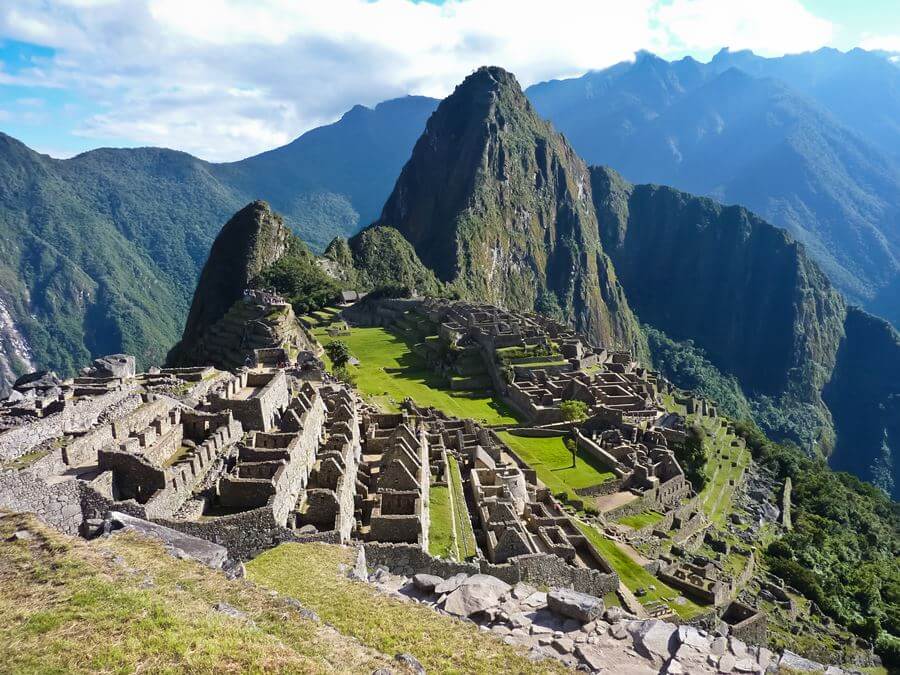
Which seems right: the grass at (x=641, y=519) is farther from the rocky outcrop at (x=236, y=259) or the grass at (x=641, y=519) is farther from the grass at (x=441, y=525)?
the rocky outcrop at (x=236, y=259)

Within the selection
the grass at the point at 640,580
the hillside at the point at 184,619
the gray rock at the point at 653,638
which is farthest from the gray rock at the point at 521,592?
the grass at the point at 640,580

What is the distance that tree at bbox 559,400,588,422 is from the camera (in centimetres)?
5359

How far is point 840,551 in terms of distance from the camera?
5519cm

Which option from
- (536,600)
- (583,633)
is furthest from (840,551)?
(583,633)

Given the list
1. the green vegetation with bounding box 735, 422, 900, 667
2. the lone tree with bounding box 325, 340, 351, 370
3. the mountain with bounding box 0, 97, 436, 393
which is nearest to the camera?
the green vegetation with bounding box 735, 422, 900, 667

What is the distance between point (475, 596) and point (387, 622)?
3.65m

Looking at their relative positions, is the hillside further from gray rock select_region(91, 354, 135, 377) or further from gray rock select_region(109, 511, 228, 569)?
gray rock select_region(91, 354, 135, 377)

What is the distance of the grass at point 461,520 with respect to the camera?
2372 cm

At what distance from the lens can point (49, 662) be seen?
970cm

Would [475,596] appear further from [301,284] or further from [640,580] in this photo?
[301,284]

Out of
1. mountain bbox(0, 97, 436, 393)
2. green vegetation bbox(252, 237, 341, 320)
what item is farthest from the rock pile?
mountain bbox(0, 97, 436, 393)

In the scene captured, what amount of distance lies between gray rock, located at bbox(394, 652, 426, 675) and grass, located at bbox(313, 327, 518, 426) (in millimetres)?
31798

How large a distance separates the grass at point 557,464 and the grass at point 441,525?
13629mm

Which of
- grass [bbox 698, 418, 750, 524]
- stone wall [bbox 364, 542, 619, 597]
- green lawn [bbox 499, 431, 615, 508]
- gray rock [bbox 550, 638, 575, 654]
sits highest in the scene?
gray rock [bbox 550, 638, 575, 654]
